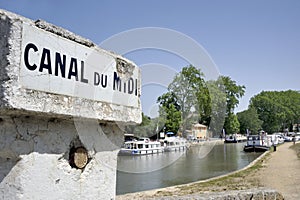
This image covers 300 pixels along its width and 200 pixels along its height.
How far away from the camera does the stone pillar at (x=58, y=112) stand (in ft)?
5.05

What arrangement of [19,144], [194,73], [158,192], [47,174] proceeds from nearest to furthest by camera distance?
[19,144], [47,174], [158,192], [194,73]

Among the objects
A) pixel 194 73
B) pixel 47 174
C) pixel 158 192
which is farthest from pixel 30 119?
pixel 194 73

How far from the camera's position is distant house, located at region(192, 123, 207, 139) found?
50.6 meters

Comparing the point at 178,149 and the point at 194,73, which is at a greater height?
the point at 194,73

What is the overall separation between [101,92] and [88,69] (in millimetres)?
178

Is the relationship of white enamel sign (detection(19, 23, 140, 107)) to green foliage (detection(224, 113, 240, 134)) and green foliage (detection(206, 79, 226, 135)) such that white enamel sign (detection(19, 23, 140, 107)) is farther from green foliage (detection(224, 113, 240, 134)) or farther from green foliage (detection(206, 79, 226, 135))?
green foliage (detection(224, 113, 240, 134))

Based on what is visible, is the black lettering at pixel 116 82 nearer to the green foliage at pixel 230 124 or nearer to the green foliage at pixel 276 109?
the green foliage at pixel 230 124

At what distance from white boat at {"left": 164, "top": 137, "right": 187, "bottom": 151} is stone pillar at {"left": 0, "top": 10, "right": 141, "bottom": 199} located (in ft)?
115

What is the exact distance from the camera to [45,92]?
A: 1.66m

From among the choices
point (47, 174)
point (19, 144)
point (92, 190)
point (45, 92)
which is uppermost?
point (45, 92)

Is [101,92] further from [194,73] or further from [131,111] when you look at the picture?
[194,73]

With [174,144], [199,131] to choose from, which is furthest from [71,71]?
[199,131]

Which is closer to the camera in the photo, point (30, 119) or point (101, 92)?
point (30, 119)

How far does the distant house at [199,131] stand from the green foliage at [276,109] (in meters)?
27.5
